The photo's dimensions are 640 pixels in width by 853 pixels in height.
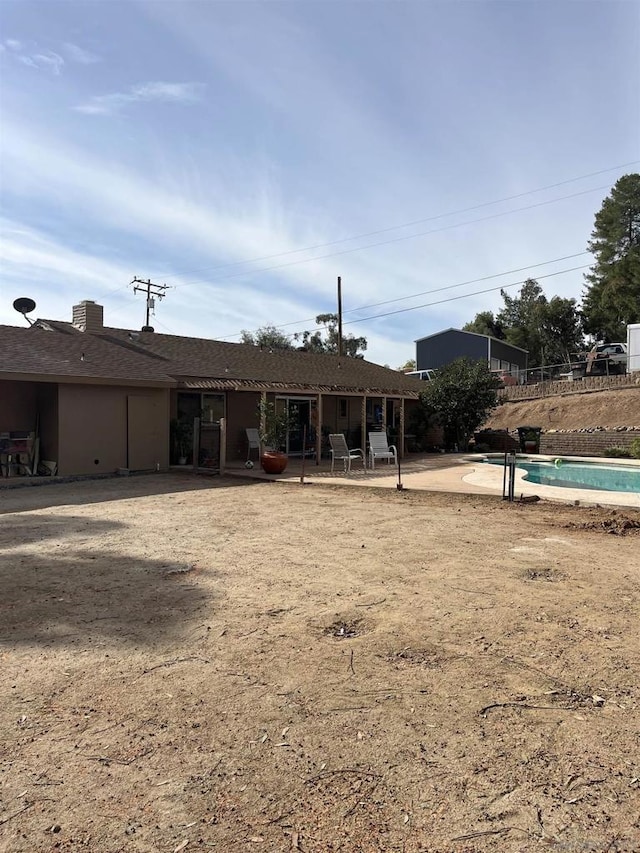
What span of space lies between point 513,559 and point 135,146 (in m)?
12.5

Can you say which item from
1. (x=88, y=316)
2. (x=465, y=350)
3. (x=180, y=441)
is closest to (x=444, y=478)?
(x=180, y=441)

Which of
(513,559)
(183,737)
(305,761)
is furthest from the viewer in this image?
(513,559)

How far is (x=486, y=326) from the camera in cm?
5191

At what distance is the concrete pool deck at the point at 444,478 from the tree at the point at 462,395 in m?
2.21

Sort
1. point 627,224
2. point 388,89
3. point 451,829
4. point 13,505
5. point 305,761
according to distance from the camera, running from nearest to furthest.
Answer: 1. point 451,829
2. point 305,761
3. point 13,505
4. point 388,89
5. point 627,224

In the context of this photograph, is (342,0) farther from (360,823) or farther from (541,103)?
(360,823)

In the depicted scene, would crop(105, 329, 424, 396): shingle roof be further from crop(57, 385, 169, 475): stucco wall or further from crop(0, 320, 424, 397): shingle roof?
crop(57, 385, 169, 475): stucco wall

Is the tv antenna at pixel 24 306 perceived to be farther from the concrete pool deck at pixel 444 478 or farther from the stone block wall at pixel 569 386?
the stone block wall at pixel 569 386

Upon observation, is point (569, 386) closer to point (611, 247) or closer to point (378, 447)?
point (378, 447)

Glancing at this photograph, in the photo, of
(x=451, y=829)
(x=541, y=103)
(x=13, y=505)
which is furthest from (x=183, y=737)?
(x=541, y=103)

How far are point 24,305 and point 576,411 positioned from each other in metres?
21.6

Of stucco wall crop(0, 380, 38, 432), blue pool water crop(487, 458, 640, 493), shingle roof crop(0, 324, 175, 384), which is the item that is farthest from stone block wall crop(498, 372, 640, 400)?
stucco wall crop(0, 380, 38, 432)

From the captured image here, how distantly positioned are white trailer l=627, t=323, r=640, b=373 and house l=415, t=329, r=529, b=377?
1377 cm

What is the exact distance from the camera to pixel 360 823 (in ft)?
6.98
